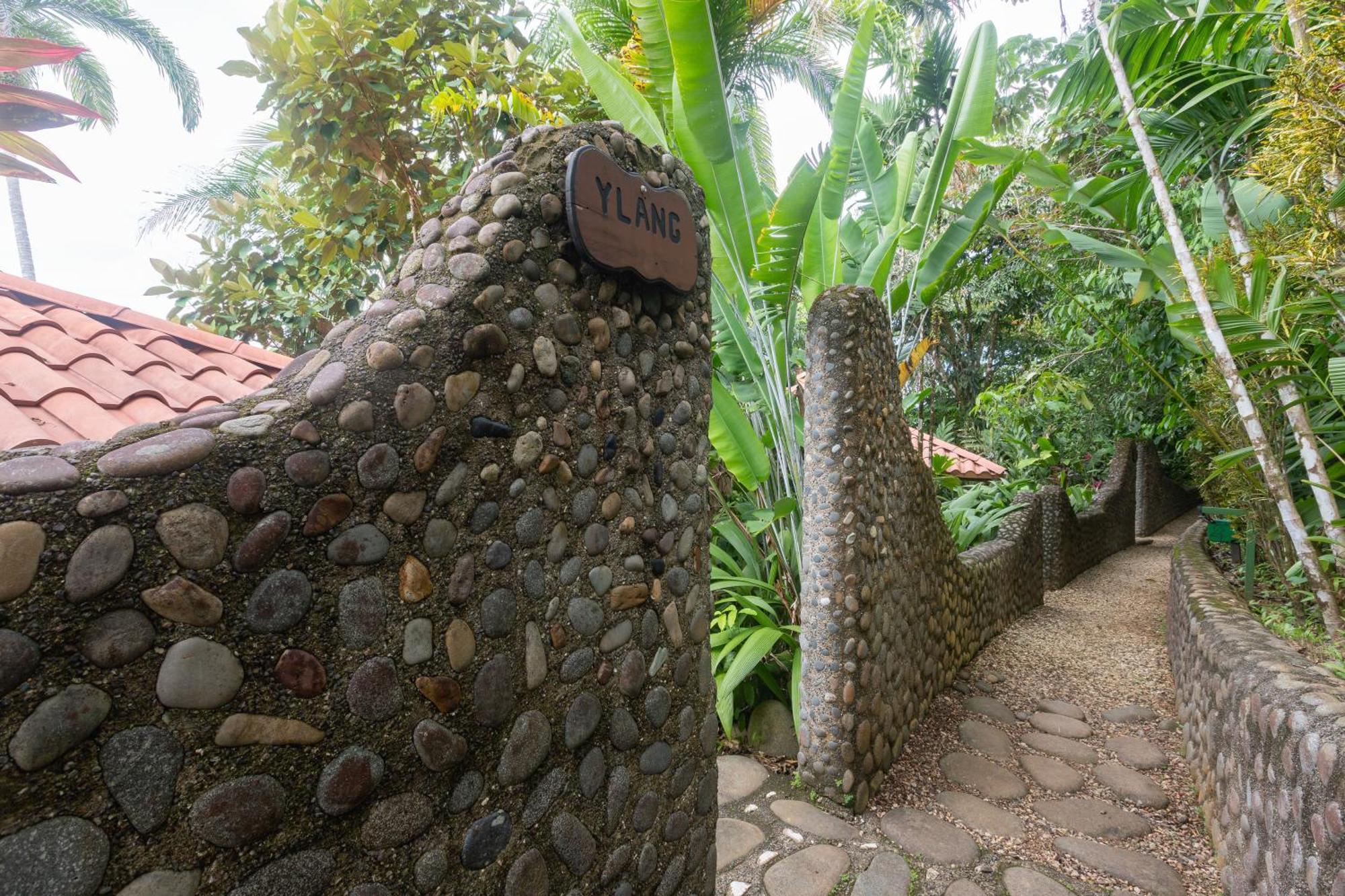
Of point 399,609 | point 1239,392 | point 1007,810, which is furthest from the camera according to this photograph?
point 1239,392

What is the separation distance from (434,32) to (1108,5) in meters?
6.64

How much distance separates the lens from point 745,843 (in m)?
2.48

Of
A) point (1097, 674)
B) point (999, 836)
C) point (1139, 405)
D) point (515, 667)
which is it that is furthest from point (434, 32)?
point (1139, 405)

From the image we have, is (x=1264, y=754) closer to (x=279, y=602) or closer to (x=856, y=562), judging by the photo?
(x=856, y=562)

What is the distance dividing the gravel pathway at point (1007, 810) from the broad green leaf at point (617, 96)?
296 cm

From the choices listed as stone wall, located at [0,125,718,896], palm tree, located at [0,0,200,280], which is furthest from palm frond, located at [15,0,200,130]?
stone wall, located at [0,125,718,896]

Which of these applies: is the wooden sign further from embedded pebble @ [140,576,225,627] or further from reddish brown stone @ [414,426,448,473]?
embedded pebble @ [140,576,225,627]

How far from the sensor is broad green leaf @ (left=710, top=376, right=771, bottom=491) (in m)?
3.25

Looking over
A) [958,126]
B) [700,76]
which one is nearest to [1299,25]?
[958,126]

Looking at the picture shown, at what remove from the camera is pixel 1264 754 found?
1.92 m

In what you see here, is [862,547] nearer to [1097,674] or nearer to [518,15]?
[1097,674]

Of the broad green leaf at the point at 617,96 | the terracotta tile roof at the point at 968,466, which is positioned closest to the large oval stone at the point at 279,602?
the broad green leaf at the point at 617,96

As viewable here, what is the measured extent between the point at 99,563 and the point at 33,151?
8.64ft

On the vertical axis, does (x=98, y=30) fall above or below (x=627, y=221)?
above
